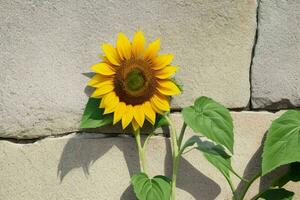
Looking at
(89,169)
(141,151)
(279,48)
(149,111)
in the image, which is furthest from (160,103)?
(279,48)

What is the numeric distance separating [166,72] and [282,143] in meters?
0.32

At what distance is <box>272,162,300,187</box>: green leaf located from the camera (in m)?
1.37

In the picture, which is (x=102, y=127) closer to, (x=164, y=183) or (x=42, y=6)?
(x=164, y=183)

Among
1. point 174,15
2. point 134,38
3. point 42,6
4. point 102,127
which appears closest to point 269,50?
→ point 174,15

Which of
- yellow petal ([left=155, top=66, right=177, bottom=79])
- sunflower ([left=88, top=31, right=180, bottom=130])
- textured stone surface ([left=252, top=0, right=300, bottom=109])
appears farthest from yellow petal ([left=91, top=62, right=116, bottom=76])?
textured stone surface ([left=252, top=0, right=300, bottom=109])

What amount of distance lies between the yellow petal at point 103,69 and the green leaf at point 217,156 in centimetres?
28

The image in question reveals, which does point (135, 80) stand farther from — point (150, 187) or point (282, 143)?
point (282, 143)

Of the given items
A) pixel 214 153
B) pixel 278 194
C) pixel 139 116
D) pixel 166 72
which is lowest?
pixel 278 194

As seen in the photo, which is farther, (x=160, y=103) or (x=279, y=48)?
(x=279, y=48)

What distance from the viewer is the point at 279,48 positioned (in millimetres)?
1443

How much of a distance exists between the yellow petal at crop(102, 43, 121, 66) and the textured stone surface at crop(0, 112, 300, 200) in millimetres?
206

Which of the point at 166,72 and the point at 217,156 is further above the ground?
the point at 166,72

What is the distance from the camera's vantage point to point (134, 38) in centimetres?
132

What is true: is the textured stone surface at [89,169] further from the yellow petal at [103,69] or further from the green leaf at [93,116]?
the yellow petal at [103,69]
